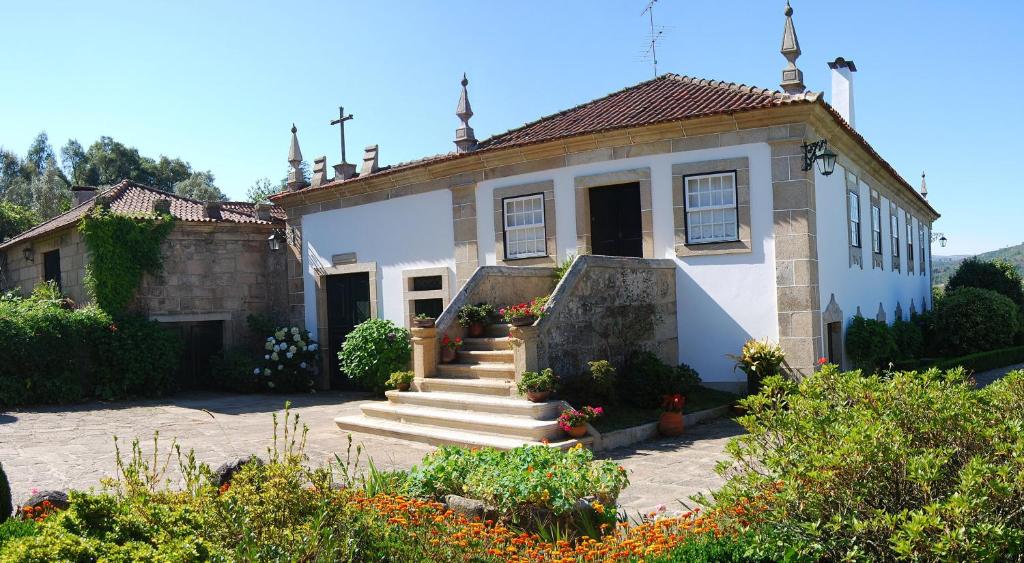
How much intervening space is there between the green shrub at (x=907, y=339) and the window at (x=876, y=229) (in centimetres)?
165

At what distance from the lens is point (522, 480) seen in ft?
17.3

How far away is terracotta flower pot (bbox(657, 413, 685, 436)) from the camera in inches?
381

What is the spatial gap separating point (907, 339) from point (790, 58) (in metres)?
7.65

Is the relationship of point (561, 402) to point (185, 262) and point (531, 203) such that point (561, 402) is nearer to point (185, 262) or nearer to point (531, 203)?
point (531, 203)

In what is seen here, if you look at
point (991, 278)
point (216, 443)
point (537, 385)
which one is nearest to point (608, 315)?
point (537, 385)

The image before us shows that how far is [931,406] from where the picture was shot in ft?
13.2

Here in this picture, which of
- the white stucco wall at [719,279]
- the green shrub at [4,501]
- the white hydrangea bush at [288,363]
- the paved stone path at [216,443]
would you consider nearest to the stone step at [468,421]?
the paved stone path at [216,443]

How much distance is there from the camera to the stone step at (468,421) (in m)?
8.84

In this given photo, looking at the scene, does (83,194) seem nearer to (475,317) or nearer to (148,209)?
(148,209)

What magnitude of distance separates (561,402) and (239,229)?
1077 cm

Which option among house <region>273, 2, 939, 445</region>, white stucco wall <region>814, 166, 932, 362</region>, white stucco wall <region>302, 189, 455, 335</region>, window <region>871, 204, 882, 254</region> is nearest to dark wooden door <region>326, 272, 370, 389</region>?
house <region>273, 2, 939, 445</region>

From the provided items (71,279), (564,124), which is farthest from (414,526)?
(71,279)

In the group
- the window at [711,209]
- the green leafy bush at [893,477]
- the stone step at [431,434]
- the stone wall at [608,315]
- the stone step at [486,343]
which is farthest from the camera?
the window at [711,209]

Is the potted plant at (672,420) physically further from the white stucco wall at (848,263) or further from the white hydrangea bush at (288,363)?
the white hydrangea bush at (288,363)
